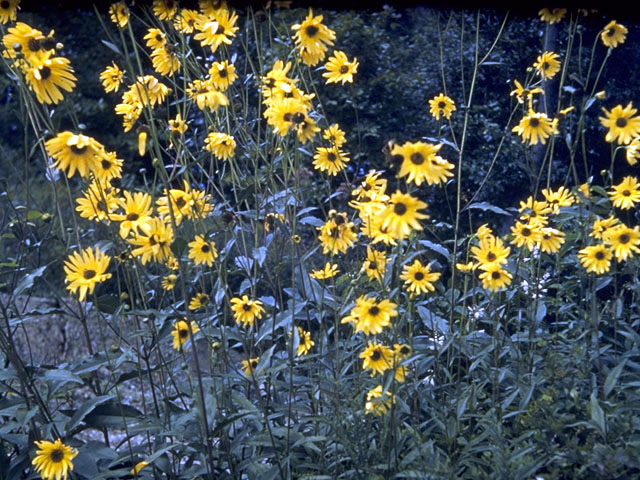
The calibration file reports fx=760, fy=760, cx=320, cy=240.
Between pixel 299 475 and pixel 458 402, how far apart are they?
0.36 m

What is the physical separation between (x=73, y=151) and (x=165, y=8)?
472 millimetres

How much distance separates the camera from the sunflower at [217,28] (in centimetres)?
160

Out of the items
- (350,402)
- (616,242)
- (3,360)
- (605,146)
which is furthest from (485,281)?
(605,146)

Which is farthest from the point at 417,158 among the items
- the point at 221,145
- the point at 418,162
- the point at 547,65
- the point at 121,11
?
the point at 547,65

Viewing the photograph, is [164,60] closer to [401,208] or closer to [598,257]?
[401,208]

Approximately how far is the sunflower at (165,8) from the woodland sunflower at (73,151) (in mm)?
408

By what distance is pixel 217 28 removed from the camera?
5.27ft

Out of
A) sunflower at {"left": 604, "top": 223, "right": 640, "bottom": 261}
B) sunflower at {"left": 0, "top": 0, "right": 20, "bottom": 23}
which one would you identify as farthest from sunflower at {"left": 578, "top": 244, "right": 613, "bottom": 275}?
sunflower at {"left": 0, "top": 0, "right": 20, "bottom": 23}

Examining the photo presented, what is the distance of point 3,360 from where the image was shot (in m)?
1.77

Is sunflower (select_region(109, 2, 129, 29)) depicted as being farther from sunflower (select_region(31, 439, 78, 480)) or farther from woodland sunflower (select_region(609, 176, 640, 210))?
woodland sunflower (select_region(609, 176, 640, 210))

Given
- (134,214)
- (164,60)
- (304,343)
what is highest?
(164,60)

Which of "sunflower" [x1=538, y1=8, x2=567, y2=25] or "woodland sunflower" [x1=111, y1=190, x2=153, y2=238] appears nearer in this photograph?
"woodland sunflower" [x1=111, y1=190, x2=153, y2=238]

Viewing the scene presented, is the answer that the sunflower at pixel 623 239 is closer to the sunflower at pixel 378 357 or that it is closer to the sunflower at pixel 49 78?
the sunflower at pixel 378 357

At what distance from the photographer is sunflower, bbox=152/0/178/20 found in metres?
1.57
